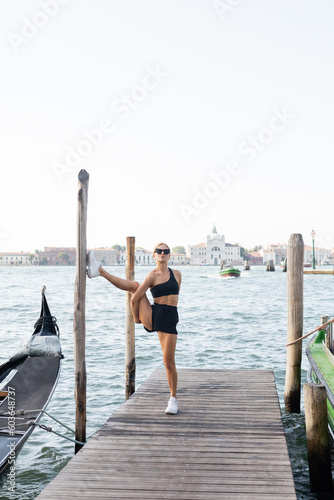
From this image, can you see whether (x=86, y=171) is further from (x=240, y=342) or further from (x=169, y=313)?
(x=240, y=342)

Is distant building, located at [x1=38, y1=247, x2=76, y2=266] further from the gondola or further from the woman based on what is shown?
the woman

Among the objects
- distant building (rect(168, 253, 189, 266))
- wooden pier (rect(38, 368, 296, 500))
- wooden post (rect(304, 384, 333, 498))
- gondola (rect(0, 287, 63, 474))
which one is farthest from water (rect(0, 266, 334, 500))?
distant building (rect(168, 253, 189, 266))

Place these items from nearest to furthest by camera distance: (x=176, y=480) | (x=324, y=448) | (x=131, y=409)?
1. (x=176, y=480)
2. (x=324, y=448)
3. (x=131, y=409)

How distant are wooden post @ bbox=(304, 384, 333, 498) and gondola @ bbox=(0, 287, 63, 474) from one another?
9.24ft

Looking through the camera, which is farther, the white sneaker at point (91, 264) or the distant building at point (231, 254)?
the distant building at point (231, 254)

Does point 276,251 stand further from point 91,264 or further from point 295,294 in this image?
point 91,264

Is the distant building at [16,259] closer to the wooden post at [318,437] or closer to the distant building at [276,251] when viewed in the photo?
the distant building at [276,251]

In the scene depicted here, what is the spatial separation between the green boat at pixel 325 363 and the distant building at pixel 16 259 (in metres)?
161

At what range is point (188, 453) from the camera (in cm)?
420

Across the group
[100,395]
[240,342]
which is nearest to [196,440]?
[100,395]

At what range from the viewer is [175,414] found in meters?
5.27

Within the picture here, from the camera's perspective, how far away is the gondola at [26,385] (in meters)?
5.38

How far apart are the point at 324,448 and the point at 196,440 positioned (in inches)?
45.9

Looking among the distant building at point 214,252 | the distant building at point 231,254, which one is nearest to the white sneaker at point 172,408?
the distant building at point 214,252
